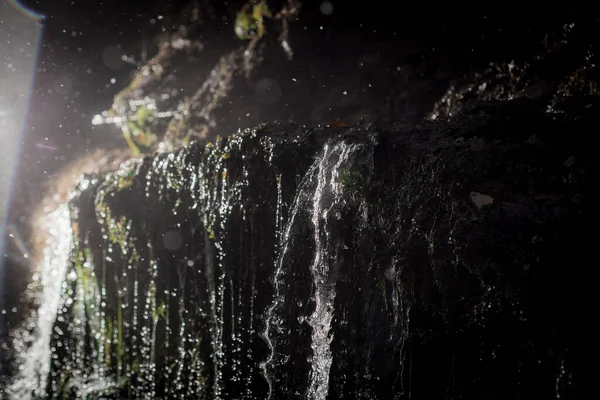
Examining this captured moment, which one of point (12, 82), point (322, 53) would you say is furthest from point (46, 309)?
point (322, 53)

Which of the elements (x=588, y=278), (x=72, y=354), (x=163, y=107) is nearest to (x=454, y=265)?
(x=588, y=278)

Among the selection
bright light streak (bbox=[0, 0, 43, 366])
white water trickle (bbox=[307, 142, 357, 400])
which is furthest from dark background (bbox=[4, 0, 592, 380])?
white water trickle (bbox=[307, 142, 357, 400])

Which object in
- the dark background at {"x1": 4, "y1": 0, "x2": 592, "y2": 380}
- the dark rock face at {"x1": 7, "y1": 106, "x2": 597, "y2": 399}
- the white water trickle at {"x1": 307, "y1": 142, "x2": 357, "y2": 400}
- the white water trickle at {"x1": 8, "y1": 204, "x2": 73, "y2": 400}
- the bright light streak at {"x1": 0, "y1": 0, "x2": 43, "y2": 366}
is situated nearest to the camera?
the dark rock face at {"x1": 7, "y1": 106, "x2": 597, "y2": 399}

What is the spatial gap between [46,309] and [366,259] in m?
6.80

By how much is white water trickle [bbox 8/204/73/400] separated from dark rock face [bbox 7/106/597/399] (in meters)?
2.03

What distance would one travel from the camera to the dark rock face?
206 centimetres

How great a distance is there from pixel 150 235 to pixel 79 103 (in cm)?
738

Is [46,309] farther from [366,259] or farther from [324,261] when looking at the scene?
[366,259]

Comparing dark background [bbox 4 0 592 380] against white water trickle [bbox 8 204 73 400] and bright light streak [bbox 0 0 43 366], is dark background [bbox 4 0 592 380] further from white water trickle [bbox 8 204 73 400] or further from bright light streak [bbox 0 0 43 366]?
white water trickle [bbox 8 204 73 400]

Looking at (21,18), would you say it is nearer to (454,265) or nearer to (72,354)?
(72,354)

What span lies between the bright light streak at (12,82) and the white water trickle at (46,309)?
145 cm

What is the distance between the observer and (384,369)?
2.68 meters

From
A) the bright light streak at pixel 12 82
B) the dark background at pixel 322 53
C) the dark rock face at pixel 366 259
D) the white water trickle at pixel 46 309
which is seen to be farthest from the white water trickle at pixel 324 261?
the bright light streak at pixel 12 82

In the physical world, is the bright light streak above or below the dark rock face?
above
